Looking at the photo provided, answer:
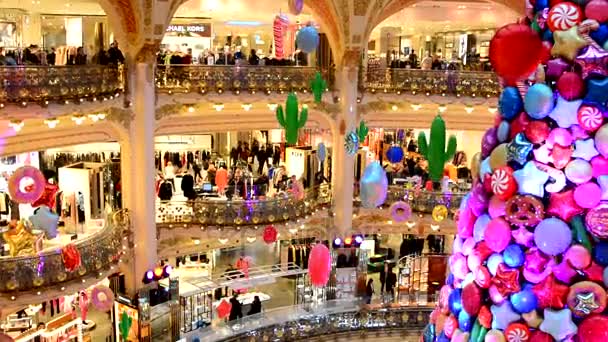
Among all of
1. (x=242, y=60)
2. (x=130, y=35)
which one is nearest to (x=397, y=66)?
(x=242, y=60)

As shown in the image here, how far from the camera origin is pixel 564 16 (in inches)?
161

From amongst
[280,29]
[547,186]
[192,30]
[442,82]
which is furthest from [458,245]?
[192,30]

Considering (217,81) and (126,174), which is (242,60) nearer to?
(217,81)

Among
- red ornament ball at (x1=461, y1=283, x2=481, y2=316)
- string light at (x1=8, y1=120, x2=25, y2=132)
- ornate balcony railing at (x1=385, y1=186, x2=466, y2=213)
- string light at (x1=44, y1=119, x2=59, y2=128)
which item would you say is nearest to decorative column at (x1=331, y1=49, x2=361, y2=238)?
ornate balcony railing at (x1=385, y1=186, x2=466, y2=213)

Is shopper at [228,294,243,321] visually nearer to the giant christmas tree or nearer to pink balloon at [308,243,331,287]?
pink balloon at [308,243,331,287]

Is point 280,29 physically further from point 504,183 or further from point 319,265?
point 504,183

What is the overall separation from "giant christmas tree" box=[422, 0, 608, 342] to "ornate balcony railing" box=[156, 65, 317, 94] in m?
11.1

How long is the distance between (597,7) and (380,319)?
1237 cm

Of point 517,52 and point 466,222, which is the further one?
point 466,222

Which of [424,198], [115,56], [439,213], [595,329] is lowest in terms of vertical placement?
[439,213]

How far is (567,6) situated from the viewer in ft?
13.4

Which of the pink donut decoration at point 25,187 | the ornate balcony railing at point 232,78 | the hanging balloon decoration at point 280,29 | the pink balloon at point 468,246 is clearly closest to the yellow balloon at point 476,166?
the pink balloon at point 468,246

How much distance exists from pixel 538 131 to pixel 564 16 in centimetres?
69

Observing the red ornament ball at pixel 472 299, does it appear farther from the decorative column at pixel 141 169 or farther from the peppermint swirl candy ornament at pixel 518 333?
the decorative column at pixel 141 169
